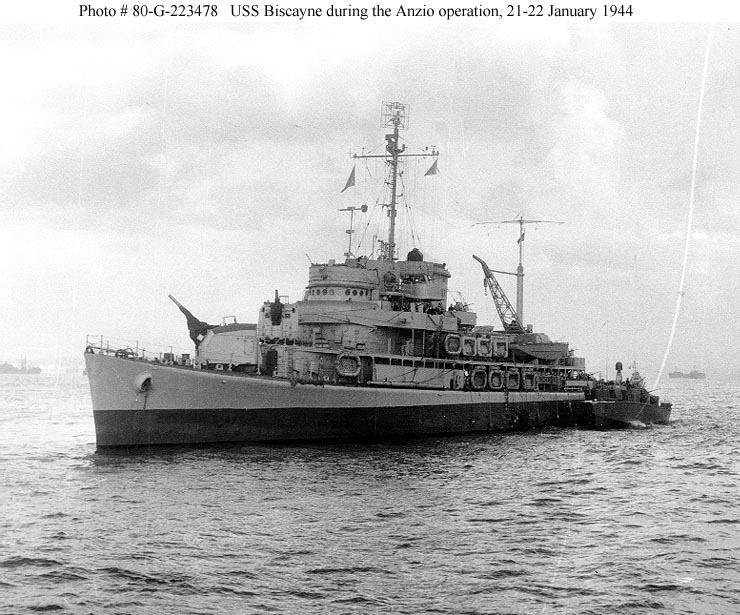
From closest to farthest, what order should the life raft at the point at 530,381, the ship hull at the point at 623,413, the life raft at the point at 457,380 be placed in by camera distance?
the life raft at the point at 457,380 < the life raft at the point at 530,381 < the ship hull at the point at 623,413

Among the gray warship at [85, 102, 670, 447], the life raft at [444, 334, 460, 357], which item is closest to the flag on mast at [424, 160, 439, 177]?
the gray warship at [85, 102, 670, 447]

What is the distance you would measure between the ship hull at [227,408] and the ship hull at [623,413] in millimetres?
13289

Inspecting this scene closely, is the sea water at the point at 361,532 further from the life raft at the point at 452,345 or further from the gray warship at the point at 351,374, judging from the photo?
the life raft at the point at 452,345

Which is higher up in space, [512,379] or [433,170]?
[433,170]

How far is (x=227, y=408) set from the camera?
2839cm

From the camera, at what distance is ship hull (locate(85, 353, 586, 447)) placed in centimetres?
2766

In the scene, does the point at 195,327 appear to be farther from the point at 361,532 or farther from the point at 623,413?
the point at 623,413

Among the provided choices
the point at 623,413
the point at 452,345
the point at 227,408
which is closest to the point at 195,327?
the point at 227,408

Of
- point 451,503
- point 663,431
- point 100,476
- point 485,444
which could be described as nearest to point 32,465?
point 100,476

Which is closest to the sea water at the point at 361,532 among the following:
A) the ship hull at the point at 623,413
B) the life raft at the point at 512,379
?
the life raft at the point at 512,379

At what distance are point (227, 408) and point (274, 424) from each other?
199cm

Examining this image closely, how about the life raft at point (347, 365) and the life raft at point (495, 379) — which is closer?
the life raft at point (347, 365)

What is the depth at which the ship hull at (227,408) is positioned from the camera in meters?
27.7

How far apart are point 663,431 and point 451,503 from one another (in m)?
26.0
